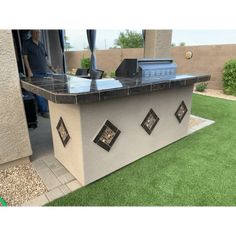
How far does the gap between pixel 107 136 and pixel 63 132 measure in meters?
0.56

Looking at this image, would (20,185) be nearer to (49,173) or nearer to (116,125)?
(49,173)

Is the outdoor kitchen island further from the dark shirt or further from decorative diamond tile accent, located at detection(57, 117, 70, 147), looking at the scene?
the dark shirt

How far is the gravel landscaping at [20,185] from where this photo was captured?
2.01m

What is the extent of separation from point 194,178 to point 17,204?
2041 mm

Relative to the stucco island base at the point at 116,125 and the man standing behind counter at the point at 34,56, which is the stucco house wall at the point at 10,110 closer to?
the stucco island base at the point at 116,125

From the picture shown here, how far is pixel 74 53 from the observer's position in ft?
49.0

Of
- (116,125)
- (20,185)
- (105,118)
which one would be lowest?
(20,185)

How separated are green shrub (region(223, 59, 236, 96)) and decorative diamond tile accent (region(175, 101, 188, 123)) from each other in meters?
4.93

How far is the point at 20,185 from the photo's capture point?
220 cm

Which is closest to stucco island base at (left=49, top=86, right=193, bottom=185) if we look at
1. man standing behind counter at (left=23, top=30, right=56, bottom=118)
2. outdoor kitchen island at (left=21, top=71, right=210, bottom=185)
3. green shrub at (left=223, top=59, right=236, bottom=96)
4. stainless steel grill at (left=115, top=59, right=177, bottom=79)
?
outdoor kitchen island at (left=21, top=71, right=210, bottom=185)

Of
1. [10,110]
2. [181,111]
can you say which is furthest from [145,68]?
[10,110]

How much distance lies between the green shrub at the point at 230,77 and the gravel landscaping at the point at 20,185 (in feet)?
23.8

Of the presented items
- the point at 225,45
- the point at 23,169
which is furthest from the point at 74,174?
the point at 225,45

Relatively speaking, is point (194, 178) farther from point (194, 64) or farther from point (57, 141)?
point (194, 64)
